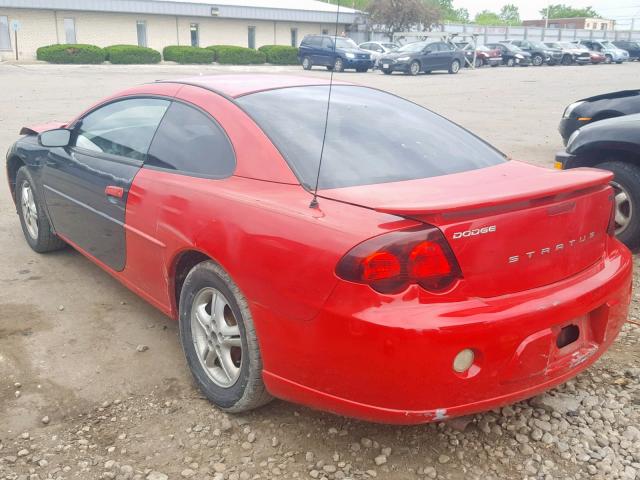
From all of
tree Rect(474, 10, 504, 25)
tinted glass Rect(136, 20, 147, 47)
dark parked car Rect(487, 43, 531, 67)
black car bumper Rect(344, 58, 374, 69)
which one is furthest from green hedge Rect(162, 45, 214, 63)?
tree Rect(474, 10, 504, 25)

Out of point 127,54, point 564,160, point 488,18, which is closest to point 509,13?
point 488,18

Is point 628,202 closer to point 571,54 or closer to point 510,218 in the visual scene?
point 510,218

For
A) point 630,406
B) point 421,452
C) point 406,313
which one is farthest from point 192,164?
point 630,406

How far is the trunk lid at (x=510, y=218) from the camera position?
224 cm

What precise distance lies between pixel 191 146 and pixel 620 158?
136 inches

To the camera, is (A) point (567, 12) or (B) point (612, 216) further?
(A) point (567, 12)

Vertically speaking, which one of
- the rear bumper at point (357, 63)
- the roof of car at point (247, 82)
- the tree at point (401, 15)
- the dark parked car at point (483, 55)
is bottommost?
the roof of car at point (247, 82)

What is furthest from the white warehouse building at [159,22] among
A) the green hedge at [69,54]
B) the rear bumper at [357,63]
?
the rear bumper at [357,63]

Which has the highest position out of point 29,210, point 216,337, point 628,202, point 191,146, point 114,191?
point 191,146

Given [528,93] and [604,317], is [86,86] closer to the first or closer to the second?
[528,93]

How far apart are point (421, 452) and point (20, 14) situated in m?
42.5

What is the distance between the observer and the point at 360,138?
9.82 feet

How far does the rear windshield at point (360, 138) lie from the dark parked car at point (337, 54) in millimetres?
26766

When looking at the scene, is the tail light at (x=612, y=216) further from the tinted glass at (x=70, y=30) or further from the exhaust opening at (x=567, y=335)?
the tinted glass at (x=70, y=30)
